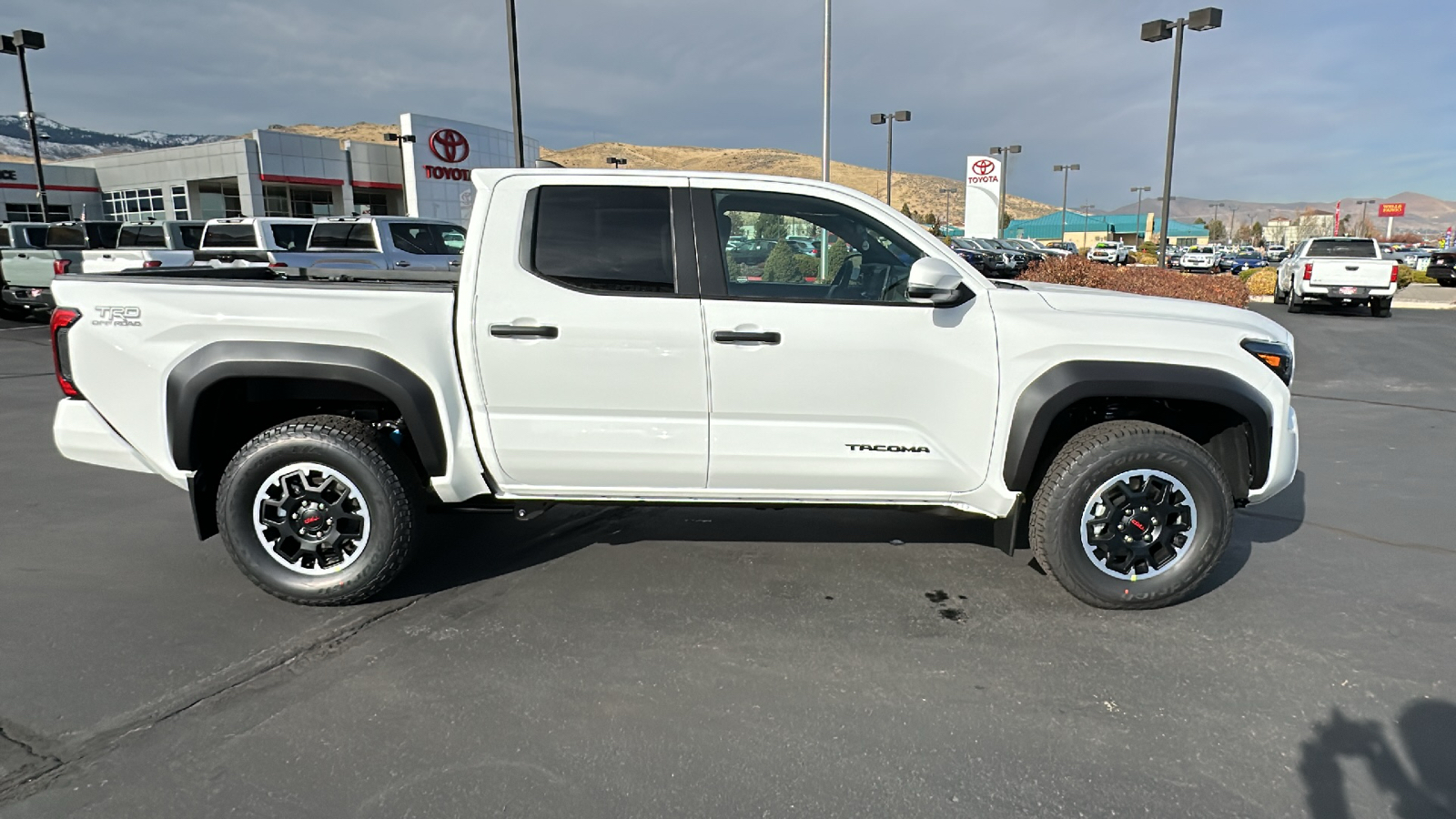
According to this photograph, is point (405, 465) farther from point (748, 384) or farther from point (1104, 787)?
point (1104, 787)

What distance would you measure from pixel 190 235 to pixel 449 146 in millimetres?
24608

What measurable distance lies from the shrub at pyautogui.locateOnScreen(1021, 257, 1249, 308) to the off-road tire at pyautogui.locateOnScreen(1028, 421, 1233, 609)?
10113mm

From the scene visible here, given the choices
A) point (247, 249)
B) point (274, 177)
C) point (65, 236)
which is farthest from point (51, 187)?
point (247, 249)

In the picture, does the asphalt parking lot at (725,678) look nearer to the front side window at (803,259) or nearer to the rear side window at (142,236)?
the front side window at (803,259)

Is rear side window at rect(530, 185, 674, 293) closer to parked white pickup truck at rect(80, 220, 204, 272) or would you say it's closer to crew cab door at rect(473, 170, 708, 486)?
crew cab door at rect(473, 170, 708, 486)

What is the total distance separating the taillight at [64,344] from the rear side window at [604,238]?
202 cm

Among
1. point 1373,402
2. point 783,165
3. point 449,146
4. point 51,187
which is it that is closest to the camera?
point 1373,402

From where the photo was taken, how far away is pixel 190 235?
19250 millimetres

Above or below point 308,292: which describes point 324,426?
below

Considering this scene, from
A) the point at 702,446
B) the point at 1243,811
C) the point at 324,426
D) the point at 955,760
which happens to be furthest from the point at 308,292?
the point at 1243,811

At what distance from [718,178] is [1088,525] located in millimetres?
2246

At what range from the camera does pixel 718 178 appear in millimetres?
3857

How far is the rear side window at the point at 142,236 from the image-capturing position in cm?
1800

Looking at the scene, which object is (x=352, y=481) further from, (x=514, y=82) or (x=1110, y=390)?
(x=514, y=82)
